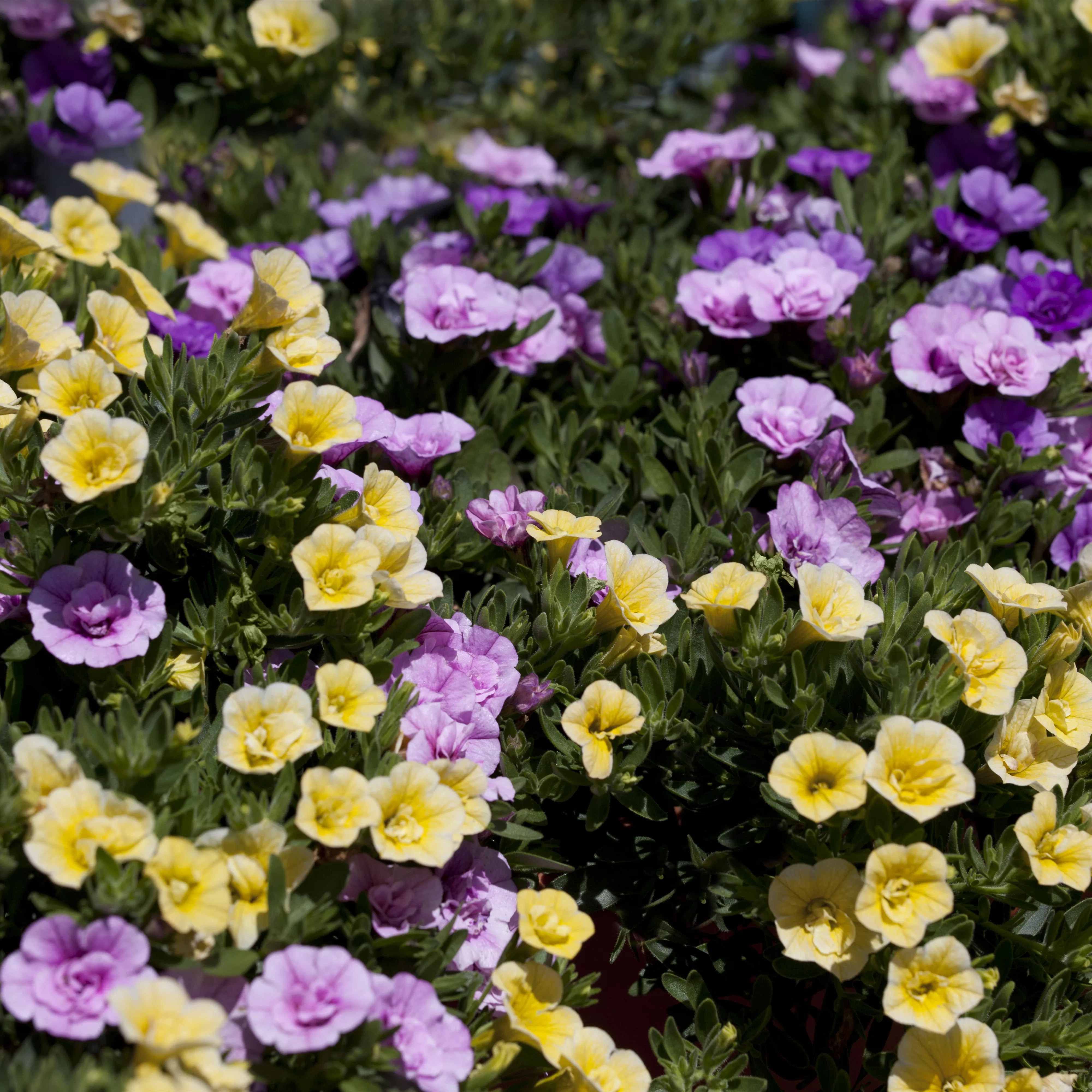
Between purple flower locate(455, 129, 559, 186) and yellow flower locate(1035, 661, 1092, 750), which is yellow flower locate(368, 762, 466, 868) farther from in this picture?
purple flower locate(455, 129, 559, 186)

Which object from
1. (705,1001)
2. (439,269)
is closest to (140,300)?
(439,269)

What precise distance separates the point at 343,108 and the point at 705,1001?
115 inches

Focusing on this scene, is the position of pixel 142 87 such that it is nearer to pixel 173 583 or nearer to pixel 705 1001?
pixel 173 583

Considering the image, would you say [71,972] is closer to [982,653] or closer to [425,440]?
[425,440]

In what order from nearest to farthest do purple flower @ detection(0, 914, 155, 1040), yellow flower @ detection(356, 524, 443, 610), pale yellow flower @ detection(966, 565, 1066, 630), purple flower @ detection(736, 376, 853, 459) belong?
1. purple flower @ detection(0, 914, 155, 1040)
2. yellow flower @ detection(356, 524, 443, 610)
3. pale yellow flower @ detection(966, 565, 1066, 630)
4. purple flower @ detection(736, 376, 853, 459)

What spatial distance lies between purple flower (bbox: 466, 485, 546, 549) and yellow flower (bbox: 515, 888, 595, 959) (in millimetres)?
601

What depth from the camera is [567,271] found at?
8.95ft

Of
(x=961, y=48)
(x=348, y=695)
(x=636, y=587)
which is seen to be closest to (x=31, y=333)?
(x=348, y=695)

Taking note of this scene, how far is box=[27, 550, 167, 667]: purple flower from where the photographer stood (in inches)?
64.6

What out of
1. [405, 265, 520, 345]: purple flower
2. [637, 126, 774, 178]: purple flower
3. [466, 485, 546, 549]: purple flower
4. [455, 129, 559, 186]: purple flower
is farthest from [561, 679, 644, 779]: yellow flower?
[455, 129, 559, 186]: purple flower

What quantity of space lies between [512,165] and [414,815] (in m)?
2.26

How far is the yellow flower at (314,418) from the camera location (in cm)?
173

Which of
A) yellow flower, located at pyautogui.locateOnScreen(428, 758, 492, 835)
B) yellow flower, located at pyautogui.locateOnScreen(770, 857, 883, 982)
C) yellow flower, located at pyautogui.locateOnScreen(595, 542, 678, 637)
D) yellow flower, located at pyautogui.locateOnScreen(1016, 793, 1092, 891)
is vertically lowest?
yellow flower, located at pyautogui.locateOnScreen(770, 857, 883, 982)

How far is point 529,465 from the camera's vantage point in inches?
98.4
